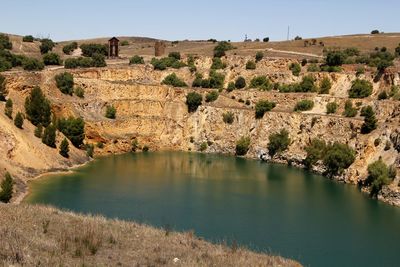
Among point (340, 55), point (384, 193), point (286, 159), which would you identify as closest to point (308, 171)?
point (286, 159)

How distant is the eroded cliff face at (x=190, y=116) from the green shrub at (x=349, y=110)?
1129 millimetres

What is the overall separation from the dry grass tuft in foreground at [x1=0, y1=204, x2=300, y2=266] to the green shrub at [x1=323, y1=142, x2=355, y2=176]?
127 ft

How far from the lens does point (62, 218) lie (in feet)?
81.7

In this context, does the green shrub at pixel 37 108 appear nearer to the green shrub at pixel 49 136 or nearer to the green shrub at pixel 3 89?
the green shrub at pixel 3 89

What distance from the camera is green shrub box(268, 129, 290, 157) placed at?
228 feet

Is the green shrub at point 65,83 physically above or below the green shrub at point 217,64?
below

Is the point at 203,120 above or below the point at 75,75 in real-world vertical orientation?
below

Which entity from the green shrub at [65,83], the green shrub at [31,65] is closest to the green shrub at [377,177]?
the green shrub at [65,83]

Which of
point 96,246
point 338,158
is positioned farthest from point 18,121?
point 96,246

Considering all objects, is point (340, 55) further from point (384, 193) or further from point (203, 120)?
point (384, 193)

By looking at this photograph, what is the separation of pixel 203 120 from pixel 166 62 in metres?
16.8

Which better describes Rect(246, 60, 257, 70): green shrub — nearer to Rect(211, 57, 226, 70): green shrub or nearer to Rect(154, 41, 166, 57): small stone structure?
Rect(211, 57, 226, 70): green shrub

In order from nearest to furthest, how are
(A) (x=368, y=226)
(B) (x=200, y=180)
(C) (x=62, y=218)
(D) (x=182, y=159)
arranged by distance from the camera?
(C) (x=62, y=218), (A) (x=368, y=226), (B) (x=200, y=180), (D) (x=182, y=159)

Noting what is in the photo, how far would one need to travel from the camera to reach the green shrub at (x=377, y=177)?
51312 millimetres
